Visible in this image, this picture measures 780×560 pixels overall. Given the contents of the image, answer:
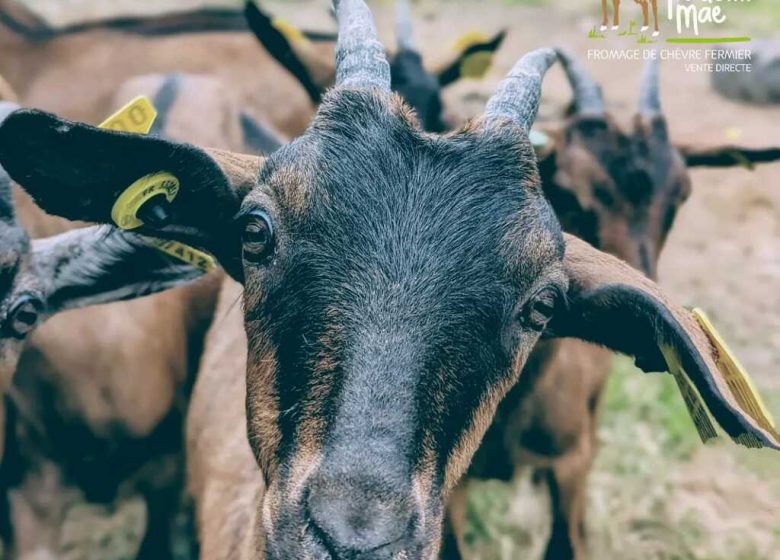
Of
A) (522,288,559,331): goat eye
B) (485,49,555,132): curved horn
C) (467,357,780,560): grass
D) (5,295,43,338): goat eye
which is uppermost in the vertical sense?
(485,49,555,132): curved horn

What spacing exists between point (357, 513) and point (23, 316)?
1897 mm

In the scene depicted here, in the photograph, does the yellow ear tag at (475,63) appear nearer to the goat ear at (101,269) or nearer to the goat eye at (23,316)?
the goat ear at (101,269)

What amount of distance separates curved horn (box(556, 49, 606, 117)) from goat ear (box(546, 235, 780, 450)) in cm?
252

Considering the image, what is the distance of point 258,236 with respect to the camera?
2824 millimetres

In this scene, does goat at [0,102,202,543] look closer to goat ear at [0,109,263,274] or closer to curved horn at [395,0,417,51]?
goat ear at [0,109,263,274]

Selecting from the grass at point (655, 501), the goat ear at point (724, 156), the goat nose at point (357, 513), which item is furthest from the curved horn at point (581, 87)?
the goat nose at point (357, 513)

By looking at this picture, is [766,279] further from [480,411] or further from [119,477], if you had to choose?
[480,411]

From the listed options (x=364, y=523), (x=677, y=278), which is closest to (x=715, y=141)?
(x=677, y=278)

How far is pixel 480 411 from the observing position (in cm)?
278

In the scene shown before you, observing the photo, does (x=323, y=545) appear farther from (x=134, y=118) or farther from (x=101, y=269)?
(x=101, y=269)

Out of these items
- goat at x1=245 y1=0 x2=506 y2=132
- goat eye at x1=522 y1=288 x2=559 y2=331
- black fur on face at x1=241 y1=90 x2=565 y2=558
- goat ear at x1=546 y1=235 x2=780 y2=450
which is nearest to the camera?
black fur on face at x1=241 y1=90 x2=565 y2=558

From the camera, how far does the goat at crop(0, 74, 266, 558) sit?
470 centimetres

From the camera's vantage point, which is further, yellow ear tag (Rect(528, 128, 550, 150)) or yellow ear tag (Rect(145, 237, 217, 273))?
yellow ear tag (Rect(528, 128, 550, 150))

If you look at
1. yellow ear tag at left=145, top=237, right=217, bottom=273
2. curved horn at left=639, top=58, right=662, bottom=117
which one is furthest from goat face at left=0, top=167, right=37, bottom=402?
curved horn at left=639, top=58, right=662, bottom=117
